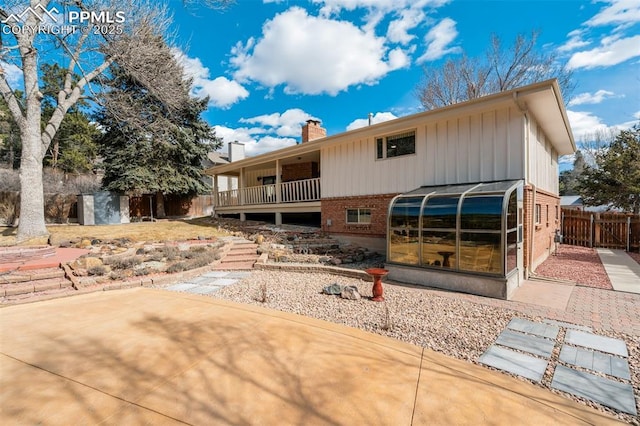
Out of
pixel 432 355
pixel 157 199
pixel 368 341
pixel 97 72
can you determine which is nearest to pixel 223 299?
pixel 368 341

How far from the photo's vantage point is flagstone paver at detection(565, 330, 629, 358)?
3.69 meters

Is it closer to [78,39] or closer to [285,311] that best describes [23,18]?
[78,39]

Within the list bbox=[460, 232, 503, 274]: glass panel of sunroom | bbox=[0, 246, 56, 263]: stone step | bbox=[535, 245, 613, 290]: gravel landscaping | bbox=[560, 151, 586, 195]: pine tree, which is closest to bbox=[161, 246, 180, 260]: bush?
bbox=[0, 246, 56, 263]: stone step

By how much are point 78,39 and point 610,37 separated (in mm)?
20873

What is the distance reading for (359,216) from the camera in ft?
34.9

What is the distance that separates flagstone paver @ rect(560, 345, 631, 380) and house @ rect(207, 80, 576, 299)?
2.16 m

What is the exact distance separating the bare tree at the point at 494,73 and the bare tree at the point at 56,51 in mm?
15470

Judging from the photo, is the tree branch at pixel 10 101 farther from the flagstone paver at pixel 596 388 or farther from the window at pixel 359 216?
the flagstone paver at pixel 596 388

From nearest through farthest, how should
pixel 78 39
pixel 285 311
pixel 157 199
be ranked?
pixel 285 311 → pixel 78 39 → pixel 157 199

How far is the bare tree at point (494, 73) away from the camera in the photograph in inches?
685

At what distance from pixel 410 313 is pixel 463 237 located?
7.81 feet

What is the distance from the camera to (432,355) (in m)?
3.53

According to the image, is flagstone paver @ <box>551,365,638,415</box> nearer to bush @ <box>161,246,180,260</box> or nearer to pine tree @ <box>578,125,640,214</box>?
bush @ <box>161,246,180,260</box>

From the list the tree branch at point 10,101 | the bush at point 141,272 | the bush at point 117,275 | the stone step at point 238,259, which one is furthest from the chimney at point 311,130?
the tree branch at point 10,101
